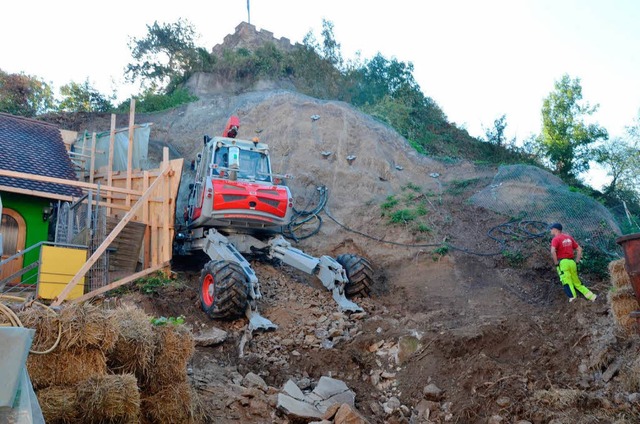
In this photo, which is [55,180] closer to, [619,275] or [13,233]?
[13,233]

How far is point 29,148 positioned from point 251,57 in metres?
14.0

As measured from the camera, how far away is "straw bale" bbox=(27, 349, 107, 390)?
521cm

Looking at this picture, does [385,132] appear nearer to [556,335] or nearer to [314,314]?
[314,314]

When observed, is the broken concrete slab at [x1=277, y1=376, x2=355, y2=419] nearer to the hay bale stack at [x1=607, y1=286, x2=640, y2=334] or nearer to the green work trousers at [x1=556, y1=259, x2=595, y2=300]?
the hay bale stack at [x1=607, y1=286, x2=640, y2=334]

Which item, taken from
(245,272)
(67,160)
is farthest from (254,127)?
(245,272)

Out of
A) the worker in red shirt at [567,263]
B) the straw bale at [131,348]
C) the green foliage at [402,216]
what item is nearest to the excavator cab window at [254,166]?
the green foliage at [402,216]

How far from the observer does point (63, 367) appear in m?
5.34

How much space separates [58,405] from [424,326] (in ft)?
18.7

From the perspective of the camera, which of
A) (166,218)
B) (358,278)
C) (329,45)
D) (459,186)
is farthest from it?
(329,45)

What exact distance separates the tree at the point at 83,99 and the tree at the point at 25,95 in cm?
80

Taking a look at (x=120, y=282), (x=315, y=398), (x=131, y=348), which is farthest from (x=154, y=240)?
(x=131, y=348)

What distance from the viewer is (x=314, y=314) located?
1030cm

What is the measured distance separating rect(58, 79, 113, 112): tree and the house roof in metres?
9.26

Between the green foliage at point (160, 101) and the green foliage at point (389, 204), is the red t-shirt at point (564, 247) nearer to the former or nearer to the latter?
the green foliage at point (389, 204)
